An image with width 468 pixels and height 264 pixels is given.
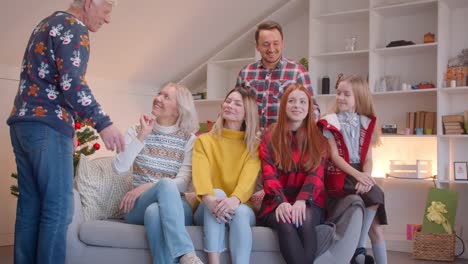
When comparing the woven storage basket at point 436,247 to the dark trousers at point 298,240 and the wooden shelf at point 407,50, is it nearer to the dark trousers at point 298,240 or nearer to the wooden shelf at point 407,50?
the wooden shelf at point 407,50

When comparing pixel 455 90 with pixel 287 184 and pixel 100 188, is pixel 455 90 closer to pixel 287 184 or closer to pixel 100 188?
pixel 287 184

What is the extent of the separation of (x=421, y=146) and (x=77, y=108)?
372cm

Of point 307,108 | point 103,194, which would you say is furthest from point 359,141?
point 103,194

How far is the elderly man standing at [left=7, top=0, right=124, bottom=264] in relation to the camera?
1.86 meters

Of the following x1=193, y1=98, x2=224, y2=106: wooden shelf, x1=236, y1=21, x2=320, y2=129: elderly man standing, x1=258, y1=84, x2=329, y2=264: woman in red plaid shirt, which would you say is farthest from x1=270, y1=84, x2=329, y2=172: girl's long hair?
x1=193, y1=98, x2=224, y2=106: wooden shelf

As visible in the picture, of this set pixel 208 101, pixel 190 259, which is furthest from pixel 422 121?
pixel 190 259

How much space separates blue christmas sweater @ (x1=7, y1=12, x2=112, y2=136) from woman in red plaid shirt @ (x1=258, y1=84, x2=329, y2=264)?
950mm

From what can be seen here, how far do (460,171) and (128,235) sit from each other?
3.09m

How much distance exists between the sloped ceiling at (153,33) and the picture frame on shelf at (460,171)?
2.24 meters

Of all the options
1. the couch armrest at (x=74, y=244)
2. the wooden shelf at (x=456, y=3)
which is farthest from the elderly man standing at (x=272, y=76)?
the wooden shelf at (x=456, y=3)

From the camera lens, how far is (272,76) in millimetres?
3244

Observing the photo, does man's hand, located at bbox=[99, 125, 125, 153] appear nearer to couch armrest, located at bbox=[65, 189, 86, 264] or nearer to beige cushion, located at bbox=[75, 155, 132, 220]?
couch armrest, located at bbox=[65, 189, 86, 264]

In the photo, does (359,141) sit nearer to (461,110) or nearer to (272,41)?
(272,41)

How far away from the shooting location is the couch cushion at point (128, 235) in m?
2.47
